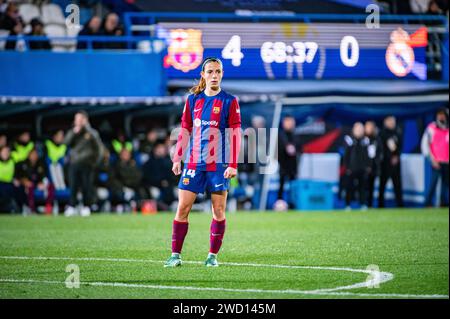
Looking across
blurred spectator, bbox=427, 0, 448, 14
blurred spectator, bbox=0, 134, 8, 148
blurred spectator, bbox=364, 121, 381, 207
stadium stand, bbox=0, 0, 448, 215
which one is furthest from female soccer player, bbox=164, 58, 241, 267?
blurred spectator, bbox=427, 0, 448, 14

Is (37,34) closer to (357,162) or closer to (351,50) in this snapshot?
(351,50)

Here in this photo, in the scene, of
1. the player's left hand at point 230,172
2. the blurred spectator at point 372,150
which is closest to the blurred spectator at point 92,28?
the blurred spectator at point 372,150

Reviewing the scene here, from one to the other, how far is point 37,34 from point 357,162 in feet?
25.0

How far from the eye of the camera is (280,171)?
22203 millimetres

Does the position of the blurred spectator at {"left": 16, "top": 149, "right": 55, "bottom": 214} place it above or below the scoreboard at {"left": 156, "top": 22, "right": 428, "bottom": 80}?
below

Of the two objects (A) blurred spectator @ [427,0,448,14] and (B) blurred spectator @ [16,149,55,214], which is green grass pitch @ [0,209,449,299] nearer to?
(B) blurred spectator @ [16,149,55,214]

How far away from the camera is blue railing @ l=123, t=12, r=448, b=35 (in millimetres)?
22359

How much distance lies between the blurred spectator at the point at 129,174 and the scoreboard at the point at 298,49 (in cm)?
224

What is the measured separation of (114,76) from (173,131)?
178 centimetres

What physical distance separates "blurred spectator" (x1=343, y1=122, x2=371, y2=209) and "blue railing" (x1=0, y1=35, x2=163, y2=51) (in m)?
4.76

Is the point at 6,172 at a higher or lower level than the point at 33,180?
higher

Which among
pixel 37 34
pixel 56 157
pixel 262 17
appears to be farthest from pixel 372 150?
pixel 37 34

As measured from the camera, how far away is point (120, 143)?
2214 cm

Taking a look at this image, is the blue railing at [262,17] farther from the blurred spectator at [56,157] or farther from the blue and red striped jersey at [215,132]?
the blue and red striped jersey at [215,132]
